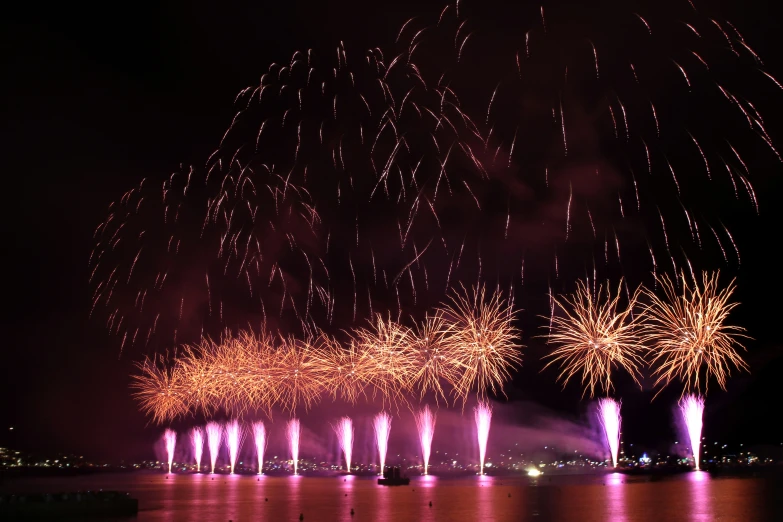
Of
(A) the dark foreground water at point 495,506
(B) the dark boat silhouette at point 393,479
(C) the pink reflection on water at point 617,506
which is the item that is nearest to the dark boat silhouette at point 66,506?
(A) the dark foreground water at point 495,506

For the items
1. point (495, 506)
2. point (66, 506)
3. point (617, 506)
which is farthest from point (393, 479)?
point (66, 506)

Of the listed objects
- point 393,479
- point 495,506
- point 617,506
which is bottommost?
point 393,479

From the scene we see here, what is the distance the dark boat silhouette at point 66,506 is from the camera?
37969 millimetres

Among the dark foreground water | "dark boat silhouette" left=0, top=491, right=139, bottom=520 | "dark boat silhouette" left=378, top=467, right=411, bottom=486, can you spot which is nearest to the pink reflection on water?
the dark foreground water

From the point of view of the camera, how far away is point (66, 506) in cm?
3966

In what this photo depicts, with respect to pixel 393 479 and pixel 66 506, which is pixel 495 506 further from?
pixel 393 479

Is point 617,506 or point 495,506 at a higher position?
point 617,506

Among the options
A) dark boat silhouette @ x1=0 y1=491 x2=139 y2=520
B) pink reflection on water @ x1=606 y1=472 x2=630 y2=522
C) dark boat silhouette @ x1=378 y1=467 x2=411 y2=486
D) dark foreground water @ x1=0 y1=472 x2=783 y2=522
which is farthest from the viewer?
dark boat silhouette @ x1=378 y1=467 x2=411 y2=486

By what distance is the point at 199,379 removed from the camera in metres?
64.9

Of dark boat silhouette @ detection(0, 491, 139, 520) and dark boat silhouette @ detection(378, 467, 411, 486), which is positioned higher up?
dark boat silhouette @ detection(0, 491, 139, 520)

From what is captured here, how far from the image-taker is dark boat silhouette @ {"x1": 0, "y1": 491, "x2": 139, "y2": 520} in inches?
1495

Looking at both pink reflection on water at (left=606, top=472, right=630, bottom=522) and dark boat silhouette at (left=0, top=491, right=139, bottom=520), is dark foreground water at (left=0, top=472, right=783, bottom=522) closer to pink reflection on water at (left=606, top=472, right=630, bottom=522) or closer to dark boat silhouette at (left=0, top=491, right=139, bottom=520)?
pink reflection on water at (left=606, top=472, right=630, bottom=522)

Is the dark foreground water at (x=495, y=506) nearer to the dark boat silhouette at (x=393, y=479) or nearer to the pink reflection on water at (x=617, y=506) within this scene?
the pink reflection on water at (x=617, y=506)

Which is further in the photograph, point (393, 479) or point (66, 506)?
point (393, 479)
